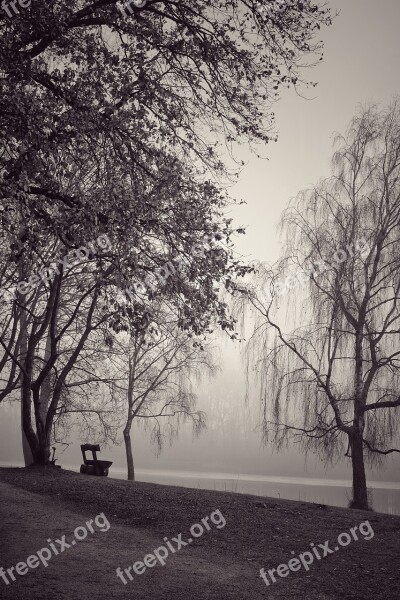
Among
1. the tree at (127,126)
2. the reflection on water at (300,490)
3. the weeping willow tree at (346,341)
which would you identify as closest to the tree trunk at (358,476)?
the weeping willow tree at (346,341)

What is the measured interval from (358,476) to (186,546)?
25.3 feet

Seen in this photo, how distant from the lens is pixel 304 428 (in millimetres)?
14695

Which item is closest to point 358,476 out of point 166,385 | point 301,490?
point 166,385

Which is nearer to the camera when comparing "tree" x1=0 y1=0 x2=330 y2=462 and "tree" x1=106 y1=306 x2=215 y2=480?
"tree" x1=0 y1=0 x2=330 y2=462

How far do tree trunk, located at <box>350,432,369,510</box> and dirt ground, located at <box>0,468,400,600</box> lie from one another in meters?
3.68

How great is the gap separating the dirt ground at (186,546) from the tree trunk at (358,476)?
3.68 meters

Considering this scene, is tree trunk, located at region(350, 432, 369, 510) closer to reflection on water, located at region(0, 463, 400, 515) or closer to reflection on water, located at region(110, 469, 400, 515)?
reflection on water, located at region(0, 463, 400, 515)

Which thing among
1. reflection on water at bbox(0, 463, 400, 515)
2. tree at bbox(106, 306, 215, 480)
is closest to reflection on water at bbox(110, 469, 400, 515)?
reflection on water at bbox(0, 463, 400, 515)

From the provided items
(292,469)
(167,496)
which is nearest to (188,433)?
(292,469)

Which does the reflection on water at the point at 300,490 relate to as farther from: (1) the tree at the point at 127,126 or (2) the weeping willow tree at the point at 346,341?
(1) the tree at the point at 127,126

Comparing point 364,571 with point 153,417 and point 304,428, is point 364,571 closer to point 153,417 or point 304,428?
point 304,428

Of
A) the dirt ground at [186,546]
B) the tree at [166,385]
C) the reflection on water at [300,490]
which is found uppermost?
the tree at [166,385]

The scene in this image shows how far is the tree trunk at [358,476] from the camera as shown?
44.8 feet

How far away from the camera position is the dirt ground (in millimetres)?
6059
